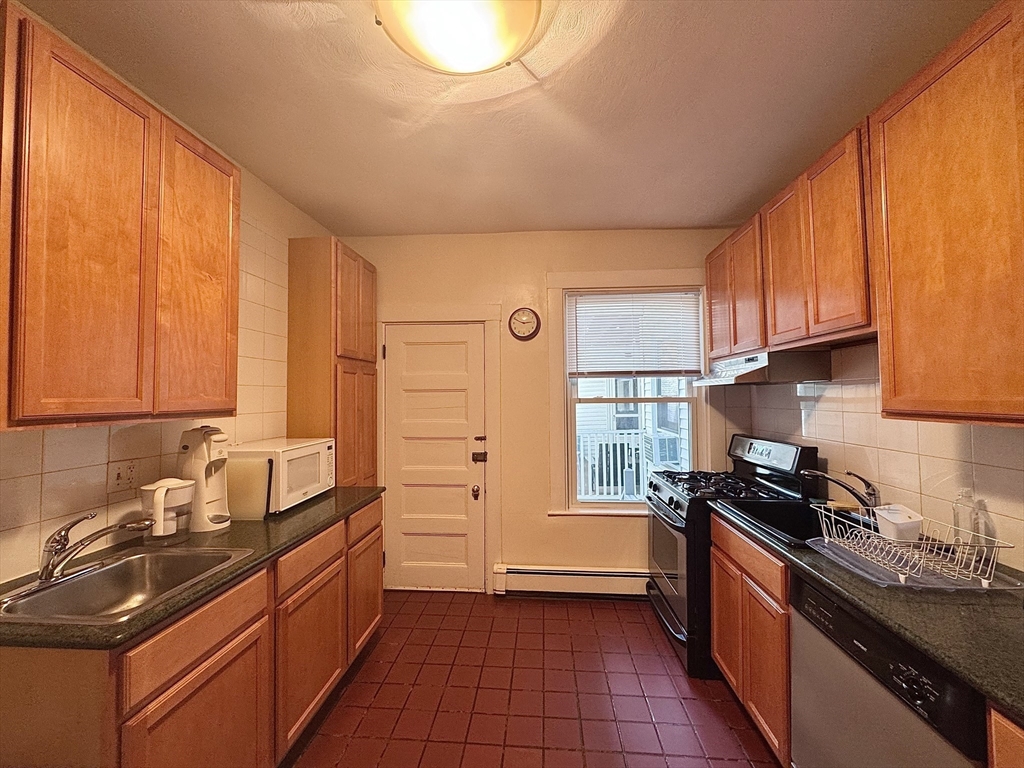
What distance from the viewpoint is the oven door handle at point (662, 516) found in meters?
2.38

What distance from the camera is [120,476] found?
5.53 ft

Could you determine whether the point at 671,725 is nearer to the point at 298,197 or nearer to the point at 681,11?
the point at 681,11

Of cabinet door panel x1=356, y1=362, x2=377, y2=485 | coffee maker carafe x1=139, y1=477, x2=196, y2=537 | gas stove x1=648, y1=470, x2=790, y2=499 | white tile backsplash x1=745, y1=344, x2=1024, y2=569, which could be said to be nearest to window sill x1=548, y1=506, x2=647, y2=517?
gas stove x1=648, y1=470, x2=790, y2=499

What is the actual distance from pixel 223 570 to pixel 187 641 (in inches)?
8.8

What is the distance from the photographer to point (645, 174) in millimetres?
2412

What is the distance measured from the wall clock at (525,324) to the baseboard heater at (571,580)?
1.69 metres

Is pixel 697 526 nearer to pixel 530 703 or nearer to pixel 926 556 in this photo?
pixel 926 556

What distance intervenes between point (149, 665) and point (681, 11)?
2346 millimetres

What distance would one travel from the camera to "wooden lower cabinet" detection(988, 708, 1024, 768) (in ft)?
2.76

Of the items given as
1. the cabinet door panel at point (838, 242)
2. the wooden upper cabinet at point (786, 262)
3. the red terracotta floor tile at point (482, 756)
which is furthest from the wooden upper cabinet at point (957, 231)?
the red terracotta floor tile at point (482, 756)

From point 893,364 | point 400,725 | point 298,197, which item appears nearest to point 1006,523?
point 893,364

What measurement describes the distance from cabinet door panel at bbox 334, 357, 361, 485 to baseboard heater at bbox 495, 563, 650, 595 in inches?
50.2

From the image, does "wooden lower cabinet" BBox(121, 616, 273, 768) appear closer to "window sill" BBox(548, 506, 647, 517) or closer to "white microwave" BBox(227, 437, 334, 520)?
"white microwave" BBox(227, 437, 334, 520)

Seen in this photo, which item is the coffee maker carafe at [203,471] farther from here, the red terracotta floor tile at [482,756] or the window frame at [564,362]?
the window frame at [564,362]
